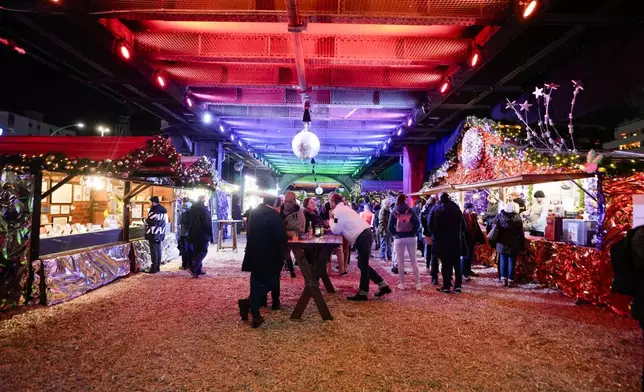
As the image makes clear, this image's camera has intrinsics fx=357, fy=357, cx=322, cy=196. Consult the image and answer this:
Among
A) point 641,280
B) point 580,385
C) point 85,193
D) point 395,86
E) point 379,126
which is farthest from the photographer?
point 379,126

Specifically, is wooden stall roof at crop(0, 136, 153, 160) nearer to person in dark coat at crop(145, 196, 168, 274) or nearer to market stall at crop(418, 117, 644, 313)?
person in dark coat at crop(145, 196, 168, 274)

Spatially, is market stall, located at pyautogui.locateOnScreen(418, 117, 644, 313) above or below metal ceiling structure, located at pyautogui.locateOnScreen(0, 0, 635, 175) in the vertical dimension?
below

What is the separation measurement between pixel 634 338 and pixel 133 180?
9.59 meters

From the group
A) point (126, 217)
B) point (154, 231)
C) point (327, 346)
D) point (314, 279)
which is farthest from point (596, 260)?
point (126, 217)

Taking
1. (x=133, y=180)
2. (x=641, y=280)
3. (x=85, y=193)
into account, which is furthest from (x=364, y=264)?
(x=85, y=193)

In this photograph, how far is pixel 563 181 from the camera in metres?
7.60

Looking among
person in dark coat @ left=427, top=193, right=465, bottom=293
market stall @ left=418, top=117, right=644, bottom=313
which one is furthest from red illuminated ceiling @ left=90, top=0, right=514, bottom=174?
person in dark coat @ left=427, top=193, right=465, bottom=293

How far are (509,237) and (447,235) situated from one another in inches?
58.7

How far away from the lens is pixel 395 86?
25.6 feet

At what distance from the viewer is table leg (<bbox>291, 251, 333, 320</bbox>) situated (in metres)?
4.86

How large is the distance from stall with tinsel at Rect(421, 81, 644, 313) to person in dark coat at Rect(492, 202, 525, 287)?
1.55 ft

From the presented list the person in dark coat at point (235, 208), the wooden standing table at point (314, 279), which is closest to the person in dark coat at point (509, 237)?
the wooden standing table at point (314, 279)

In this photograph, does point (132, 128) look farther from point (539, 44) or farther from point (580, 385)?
point (580, 385)

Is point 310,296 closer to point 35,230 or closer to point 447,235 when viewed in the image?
point 447,235
